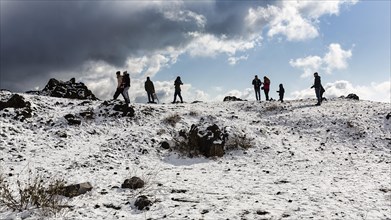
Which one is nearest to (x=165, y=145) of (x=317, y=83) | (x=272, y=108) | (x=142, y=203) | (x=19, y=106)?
(x=142, y=203)

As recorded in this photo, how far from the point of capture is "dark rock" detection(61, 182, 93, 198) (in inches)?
347

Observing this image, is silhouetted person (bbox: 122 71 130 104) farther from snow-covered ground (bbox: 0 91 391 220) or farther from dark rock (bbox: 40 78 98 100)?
dark rock (bbox: 40 78 98 100)

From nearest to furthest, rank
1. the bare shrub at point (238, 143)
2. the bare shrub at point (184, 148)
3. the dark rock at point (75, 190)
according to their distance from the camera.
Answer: the dark rock at point (75, 190)
the bare shrub at point (184, 148)
the bare shrub at point (238, 143)

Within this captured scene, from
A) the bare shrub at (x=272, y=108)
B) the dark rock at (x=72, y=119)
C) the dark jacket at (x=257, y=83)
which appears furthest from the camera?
the dark jacket at (x=257, y=83)

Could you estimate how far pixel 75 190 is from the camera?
8938mm

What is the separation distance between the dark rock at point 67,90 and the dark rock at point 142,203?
66.9ft

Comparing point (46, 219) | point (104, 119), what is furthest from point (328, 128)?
point (46, 219)

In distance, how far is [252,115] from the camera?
72.6 feet

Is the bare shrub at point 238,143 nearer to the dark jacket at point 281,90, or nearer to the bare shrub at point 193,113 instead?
the bare shrub at point 193,113

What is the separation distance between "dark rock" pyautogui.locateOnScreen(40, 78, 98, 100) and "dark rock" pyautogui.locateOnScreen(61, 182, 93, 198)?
741 inches

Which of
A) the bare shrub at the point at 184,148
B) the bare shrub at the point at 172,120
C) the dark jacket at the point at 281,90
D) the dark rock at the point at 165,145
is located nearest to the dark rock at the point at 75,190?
the bare shrub at the point at 184,148

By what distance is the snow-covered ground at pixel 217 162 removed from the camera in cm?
828

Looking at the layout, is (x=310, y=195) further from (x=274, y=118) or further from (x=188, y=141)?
(x=274, y=118)

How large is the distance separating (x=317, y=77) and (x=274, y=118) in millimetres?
6091
